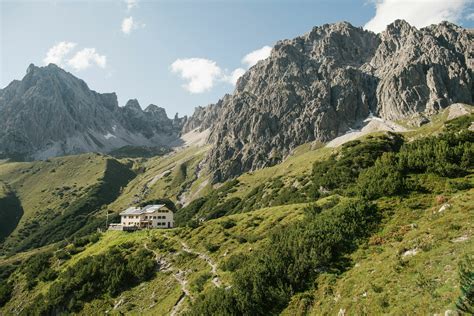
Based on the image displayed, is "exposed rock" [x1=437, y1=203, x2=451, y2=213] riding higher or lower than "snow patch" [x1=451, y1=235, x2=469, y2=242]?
higher

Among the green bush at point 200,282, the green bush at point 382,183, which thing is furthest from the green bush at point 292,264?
the green bush at point 200,282

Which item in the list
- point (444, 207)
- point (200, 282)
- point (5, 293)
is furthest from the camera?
point (5, 293)

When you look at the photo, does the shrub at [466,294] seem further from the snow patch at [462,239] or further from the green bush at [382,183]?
the green bush at [382,183]

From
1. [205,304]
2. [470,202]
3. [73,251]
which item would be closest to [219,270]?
[205,304]

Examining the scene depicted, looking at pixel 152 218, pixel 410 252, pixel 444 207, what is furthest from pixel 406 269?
pixel 152 218

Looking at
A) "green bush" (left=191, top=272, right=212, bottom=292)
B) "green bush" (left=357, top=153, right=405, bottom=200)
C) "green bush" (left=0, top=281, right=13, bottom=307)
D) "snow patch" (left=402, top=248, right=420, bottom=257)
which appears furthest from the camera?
"green bush" (left=0, top=281, right=13, bottom=307)

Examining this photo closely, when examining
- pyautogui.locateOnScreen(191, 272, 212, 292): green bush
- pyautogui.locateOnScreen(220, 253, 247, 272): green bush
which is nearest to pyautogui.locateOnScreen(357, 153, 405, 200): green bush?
pyautogui.locateOnScreen(220, 253, 247, 272): green bush

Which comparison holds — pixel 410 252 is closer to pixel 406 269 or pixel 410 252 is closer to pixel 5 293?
pixel 406 269

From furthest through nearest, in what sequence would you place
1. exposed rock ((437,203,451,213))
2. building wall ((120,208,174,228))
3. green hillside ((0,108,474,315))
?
building wall ((120,208,174,228)) → exposed rock ((437,203,451,213)) → green hillside ((0,108,474,315))

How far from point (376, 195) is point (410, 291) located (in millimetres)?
21288

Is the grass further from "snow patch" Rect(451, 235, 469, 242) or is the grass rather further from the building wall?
the building wall

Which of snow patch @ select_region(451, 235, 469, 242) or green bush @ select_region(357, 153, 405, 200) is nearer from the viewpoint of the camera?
snow patch @ select_region(451, 235, 469, 242)

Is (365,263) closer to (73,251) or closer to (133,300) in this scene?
(133,300)

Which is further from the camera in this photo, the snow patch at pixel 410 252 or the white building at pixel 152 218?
the white building at pixel 152 218
